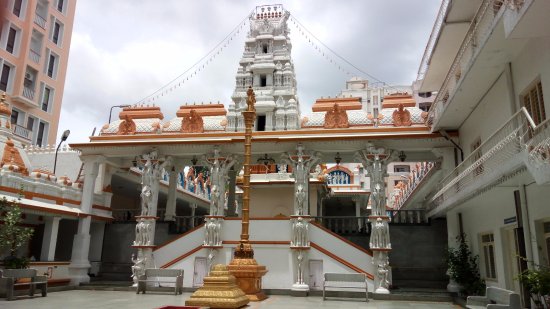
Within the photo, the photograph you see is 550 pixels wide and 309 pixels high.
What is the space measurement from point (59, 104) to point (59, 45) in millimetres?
4273

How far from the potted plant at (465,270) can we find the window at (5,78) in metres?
25.8

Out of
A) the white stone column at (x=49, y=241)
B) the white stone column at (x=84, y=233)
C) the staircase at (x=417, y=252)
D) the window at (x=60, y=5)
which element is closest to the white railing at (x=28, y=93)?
the window at (x=60, y=5)

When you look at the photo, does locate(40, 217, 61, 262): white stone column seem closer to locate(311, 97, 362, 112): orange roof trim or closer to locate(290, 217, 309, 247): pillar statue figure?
locate(290, 217, 309, 247): pillar statue figure

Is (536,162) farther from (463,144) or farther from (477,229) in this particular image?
(463,144)

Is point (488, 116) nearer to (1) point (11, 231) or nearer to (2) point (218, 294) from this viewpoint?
(2) point (218, 294)

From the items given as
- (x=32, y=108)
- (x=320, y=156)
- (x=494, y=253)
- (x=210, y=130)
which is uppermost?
(x=32, y=108)

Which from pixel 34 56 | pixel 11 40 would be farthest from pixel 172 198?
pixel 11 40

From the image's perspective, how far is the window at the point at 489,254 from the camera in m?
13.2

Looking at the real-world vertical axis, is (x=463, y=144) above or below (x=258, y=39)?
below

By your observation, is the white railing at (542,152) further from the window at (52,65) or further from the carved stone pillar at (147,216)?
the window at (52,65)

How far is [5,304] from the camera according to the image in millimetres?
11875

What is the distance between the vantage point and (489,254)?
13.6m

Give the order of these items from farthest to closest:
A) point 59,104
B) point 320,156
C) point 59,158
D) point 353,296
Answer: point 59,104 → point 59,158 → point 320,156 → point 353,296

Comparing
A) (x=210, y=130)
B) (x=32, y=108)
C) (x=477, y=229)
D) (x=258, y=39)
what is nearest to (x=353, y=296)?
(x=477, y=229)
